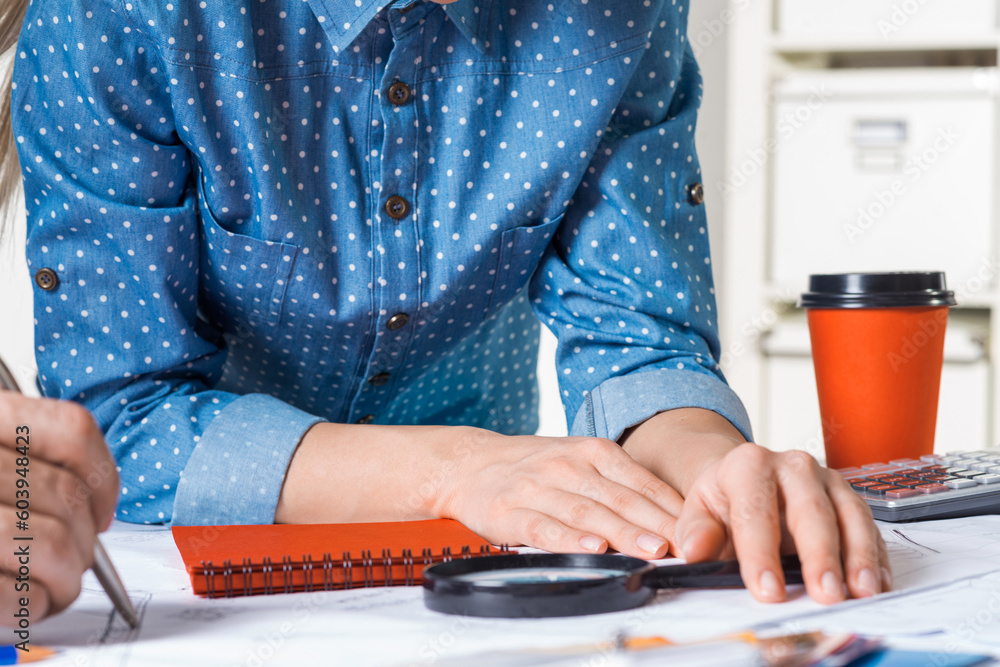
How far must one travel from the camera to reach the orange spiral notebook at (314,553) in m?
0.40

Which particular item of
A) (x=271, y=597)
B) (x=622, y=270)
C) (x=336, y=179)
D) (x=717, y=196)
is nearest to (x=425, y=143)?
(x=336, y=179)

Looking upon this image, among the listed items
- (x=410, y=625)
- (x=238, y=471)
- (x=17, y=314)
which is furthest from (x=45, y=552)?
(x=17, y=314)

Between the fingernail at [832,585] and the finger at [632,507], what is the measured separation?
0.09 meters

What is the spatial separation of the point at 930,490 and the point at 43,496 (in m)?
0.47

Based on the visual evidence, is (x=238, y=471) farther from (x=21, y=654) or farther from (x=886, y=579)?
(x=886, y=579)

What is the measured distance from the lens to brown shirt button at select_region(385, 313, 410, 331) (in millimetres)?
693

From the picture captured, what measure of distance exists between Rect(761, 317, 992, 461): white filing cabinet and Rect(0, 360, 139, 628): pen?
5.08 ft

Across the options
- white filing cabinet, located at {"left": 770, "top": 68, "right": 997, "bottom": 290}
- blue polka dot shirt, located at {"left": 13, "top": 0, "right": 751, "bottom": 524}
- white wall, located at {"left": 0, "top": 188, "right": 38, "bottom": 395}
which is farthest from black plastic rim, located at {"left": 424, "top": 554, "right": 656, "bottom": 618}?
white filing cabinet, located at {"left": 770, "top": 68, "right": 997, "bottom": 290}

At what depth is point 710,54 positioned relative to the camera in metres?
1.86

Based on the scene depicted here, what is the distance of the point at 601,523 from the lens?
1.54 ft

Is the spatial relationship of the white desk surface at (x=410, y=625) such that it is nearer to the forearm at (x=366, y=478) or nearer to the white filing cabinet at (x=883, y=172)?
the forearm at (x=366, y=478)

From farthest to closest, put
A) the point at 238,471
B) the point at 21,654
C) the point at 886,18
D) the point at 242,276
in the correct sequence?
the point at 886,18 < the point at 242,276 < the point at 238,471 < the point at 21,654

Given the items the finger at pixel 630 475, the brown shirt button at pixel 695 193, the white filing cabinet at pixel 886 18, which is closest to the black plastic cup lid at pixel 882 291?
the brown shirt button at pixel 695 193

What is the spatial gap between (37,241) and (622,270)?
399 millimetres
